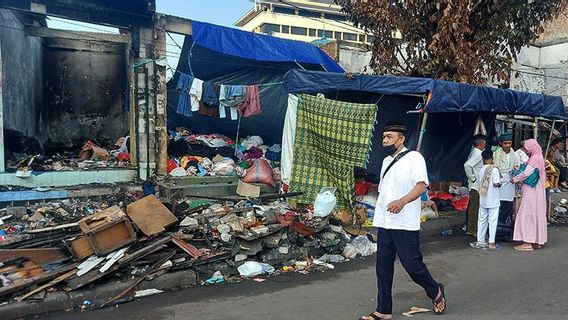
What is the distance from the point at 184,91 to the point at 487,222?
22.3ft

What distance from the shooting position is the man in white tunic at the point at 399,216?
3.92 m

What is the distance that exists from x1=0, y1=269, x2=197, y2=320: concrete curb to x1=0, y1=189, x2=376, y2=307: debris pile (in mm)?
76

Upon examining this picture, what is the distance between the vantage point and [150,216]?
574 cm

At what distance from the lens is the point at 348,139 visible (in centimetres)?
770

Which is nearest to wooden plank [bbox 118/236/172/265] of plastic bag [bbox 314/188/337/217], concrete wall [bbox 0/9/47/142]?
plastic bag [bbox 314/188/337/217]

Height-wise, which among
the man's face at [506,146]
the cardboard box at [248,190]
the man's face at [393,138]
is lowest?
the cardboard box at [248,190]

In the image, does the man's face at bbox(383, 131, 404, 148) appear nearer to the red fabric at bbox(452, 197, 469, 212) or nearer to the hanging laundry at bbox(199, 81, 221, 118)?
the red fabric at bbox(452, 197, 469, 212)

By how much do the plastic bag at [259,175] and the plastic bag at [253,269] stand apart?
12.2ft

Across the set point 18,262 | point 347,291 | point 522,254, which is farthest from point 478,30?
point 18,262

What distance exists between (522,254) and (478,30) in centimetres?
604

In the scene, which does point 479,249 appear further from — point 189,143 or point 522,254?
point 189,143

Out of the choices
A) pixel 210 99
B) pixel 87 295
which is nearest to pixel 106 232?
pixel 87 295

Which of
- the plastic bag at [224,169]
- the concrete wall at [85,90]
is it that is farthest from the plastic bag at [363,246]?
the concrete wall at [85,90]

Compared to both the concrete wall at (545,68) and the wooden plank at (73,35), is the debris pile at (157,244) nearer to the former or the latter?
the wooden plank at (73,35)
